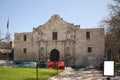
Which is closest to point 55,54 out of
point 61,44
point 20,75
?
point 61,44

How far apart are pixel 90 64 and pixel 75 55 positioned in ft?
9.93

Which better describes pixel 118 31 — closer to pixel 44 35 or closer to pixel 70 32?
pixel 70 32

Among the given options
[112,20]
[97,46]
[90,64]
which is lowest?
[90,64]

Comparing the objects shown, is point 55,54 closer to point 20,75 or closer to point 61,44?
point 61,44

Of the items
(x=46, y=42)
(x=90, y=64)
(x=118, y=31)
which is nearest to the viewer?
(x=118, y=31)

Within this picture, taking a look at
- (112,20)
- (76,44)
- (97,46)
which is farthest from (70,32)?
(112,20)

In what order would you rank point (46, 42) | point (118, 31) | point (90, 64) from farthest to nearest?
point (46, 42) → point (90, 64) → point (118, 31)

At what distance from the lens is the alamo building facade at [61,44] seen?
45.6m

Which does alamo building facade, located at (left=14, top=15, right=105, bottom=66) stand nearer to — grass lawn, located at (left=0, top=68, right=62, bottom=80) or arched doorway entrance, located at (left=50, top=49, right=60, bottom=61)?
arched doorway entrance, located at (left=50, top=49, right=60, bottom=61)

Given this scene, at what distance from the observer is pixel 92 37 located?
45906 mm

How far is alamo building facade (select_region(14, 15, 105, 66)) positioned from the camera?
45594 millimetres

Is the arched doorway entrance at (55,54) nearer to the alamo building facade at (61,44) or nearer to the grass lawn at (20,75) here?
the alamo building facade at (61,44)

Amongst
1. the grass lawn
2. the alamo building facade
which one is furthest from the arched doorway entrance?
the grass lawn

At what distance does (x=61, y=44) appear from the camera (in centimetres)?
4734
